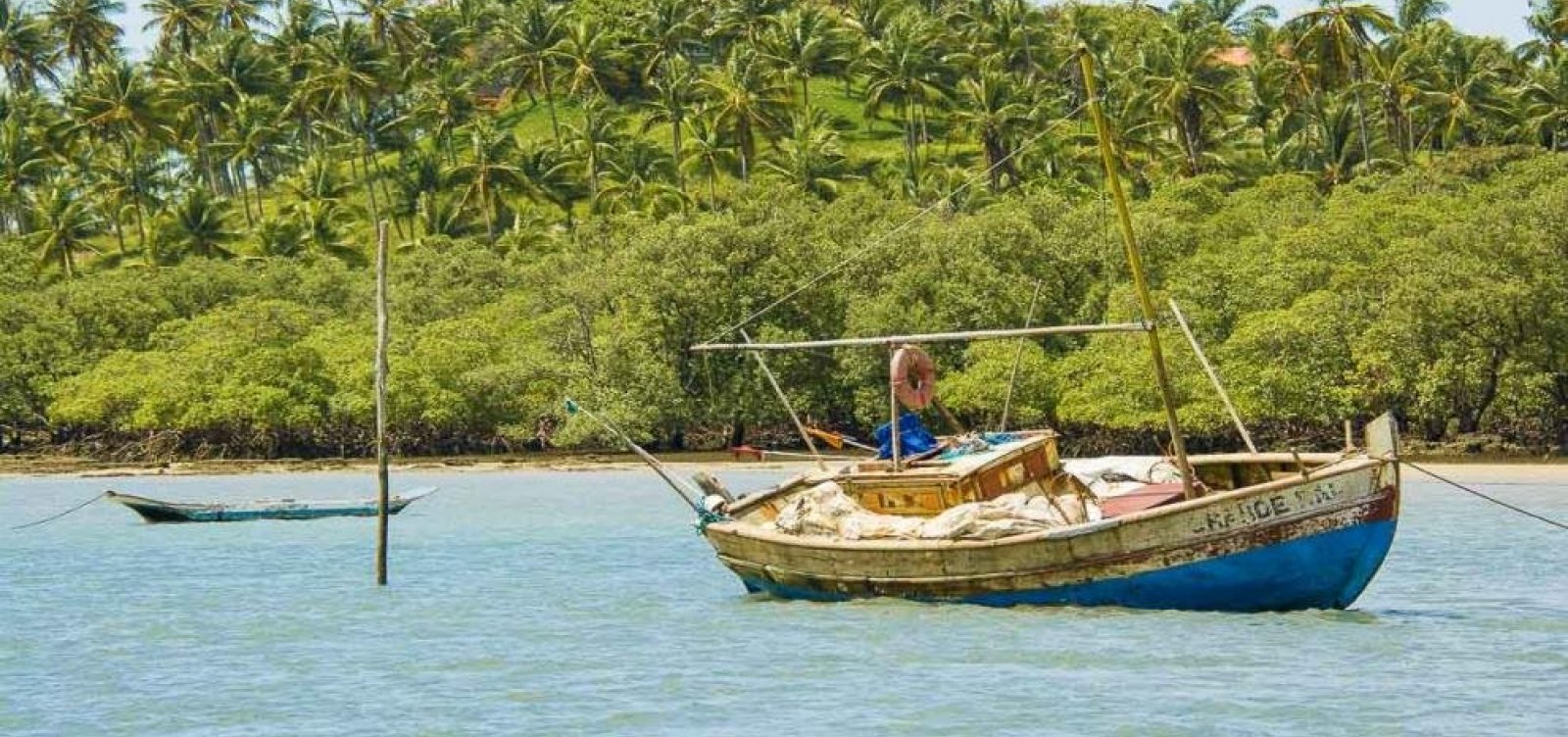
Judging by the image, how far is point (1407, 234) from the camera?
233ft

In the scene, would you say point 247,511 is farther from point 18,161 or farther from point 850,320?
point 18,161

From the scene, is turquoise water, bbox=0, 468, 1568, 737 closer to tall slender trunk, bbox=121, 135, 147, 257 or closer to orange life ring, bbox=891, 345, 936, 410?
orange life ring, bbox=891, 345, 936, 410

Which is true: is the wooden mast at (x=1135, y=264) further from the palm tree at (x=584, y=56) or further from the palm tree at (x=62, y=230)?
the palm tree at (x=584, y=56)

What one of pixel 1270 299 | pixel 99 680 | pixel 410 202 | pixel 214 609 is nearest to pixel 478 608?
pixel 214 609

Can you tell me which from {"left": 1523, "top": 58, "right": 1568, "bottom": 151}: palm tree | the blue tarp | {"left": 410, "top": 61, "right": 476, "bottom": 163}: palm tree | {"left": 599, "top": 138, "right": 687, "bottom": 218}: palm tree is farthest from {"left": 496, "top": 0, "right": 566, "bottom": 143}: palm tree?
the blue tarp

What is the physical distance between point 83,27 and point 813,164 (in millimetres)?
47734

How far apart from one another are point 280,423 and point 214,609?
47903mm

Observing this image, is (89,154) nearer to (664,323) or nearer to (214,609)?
(664,323)

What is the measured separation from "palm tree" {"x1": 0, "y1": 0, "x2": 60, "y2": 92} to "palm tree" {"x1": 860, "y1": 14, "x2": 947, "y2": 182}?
5024cm

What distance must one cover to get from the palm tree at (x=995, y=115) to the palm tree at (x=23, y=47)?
5612 cm

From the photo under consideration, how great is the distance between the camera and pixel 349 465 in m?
80.0

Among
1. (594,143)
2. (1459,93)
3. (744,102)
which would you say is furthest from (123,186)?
(1459,93)

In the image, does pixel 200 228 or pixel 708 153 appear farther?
pixel 200 228

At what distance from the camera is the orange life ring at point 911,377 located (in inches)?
1219
